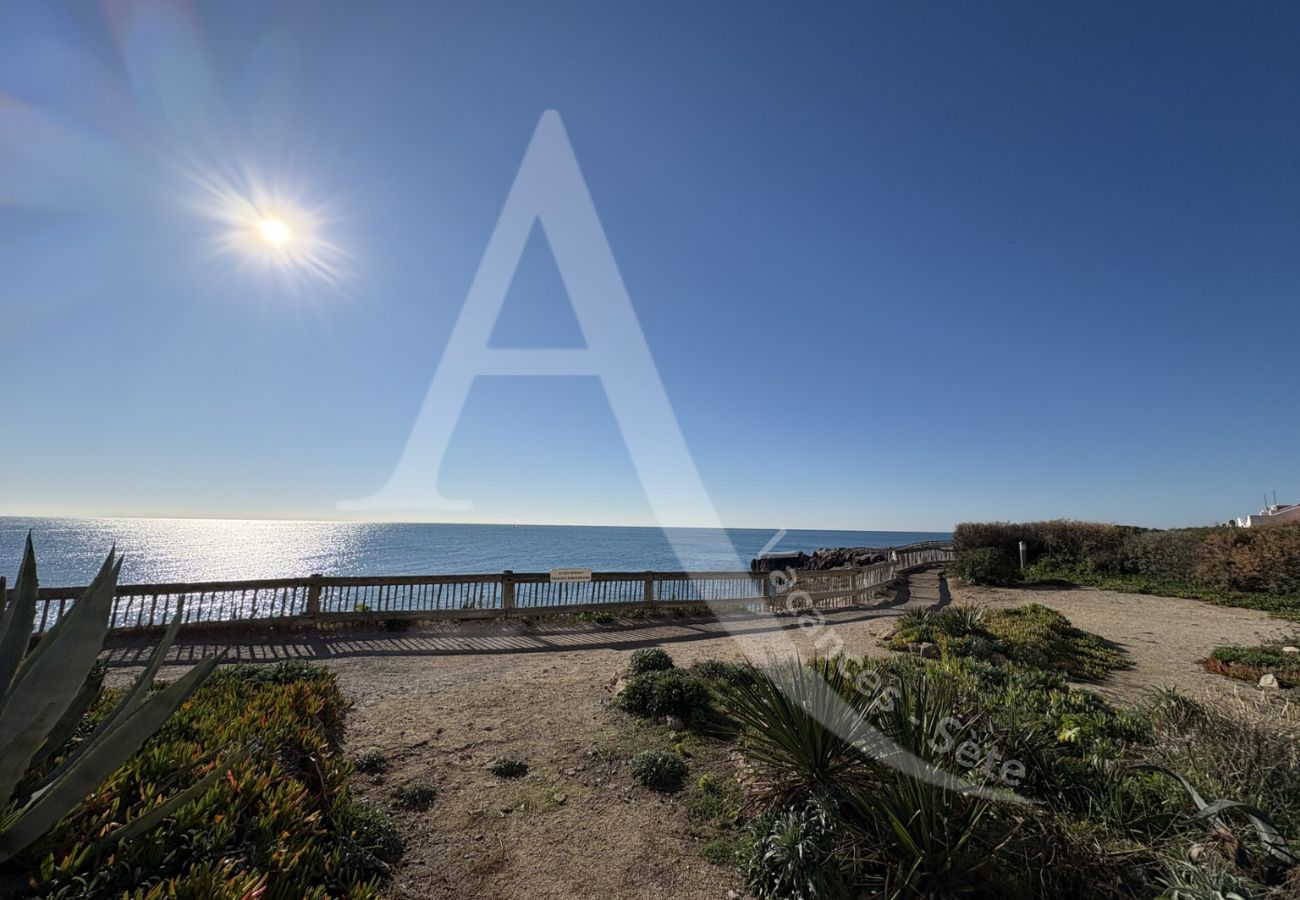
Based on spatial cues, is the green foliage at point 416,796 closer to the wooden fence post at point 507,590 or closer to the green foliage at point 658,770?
the green foliage at point 658,770

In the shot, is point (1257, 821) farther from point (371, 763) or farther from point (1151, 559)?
point (1151, 559)

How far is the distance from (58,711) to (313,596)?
29.9 ft

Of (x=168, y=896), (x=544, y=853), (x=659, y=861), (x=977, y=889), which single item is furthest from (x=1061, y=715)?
(x=168, y=896)

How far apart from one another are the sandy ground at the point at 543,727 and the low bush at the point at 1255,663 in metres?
0.44

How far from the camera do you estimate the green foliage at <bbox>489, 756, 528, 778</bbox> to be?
4.98m

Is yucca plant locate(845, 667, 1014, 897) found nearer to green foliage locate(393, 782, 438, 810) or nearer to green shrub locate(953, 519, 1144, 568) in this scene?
green foliage locate(393, 782, 438, 810)

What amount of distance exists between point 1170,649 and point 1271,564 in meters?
9.77

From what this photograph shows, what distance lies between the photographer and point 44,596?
28.1 feet

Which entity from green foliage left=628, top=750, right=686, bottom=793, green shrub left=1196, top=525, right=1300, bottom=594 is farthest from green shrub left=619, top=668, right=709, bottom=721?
green shrub left=1196, top=525, right=1300, bottom=594

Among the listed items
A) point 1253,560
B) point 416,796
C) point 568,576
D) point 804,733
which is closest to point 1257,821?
point 804,733

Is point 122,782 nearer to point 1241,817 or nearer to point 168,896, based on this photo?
point 168,896

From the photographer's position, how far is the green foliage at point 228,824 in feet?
7.75

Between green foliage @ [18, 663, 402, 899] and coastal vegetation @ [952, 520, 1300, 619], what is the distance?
20.4 metres

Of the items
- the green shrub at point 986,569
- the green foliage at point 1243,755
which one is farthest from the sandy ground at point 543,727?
the green shrub at point 986,569
